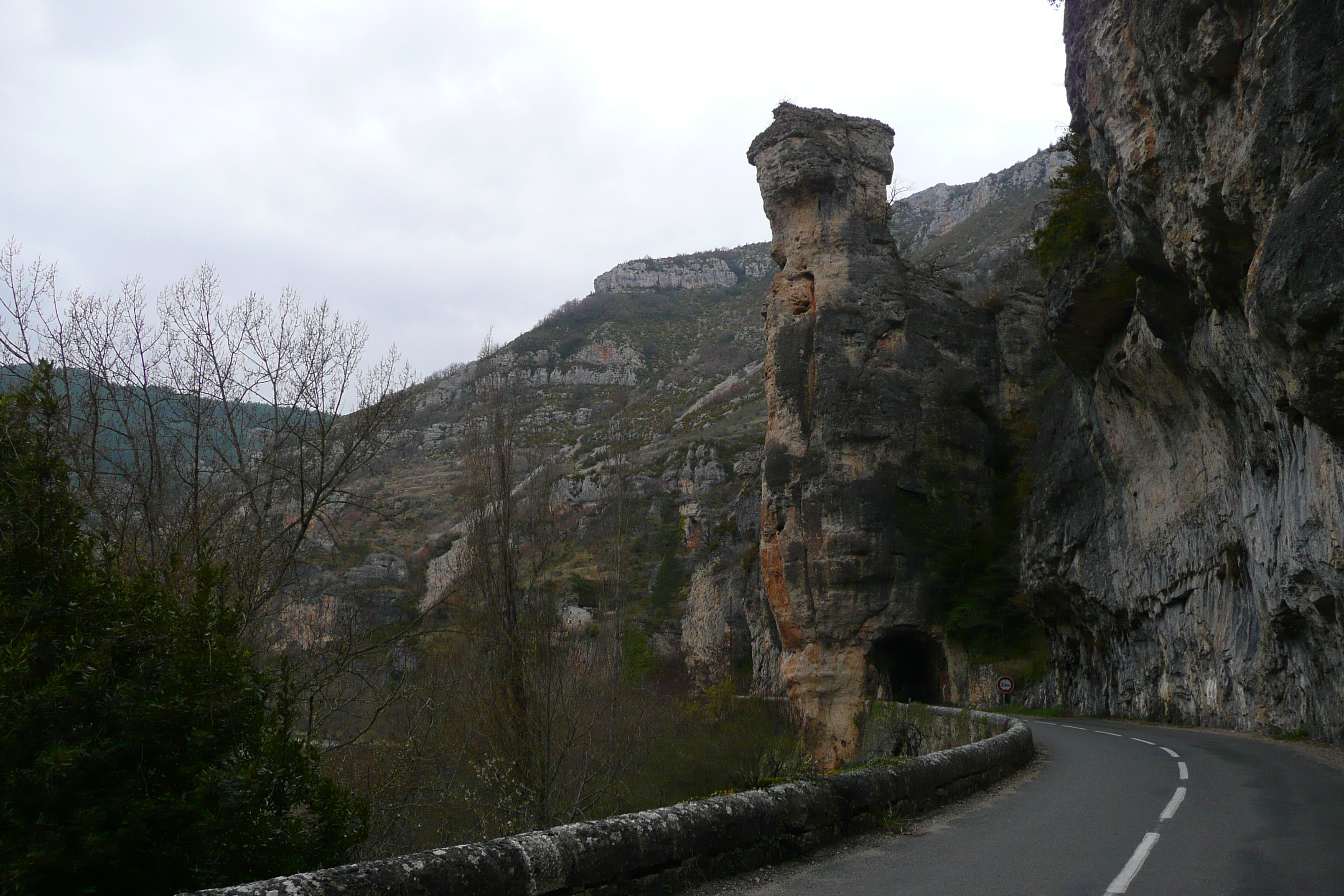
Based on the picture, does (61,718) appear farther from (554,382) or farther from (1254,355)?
(554,382)

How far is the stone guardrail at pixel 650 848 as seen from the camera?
391 cm

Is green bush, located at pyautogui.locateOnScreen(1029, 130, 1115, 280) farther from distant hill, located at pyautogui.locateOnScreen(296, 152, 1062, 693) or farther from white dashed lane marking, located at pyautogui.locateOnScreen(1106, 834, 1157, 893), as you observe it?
white dashed lane marking, located at pyautogui.locateOnScreen(1106, 834, 1157, 893)

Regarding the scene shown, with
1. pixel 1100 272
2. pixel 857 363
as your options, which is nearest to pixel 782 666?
pixel 857 363

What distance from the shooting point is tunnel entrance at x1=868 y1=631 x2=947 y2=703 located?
31.7 meters

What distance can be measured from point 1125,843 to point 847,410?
84.6ft

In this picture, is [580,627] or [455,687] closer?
[455,687]

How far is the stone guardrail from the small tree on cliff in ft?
2.60

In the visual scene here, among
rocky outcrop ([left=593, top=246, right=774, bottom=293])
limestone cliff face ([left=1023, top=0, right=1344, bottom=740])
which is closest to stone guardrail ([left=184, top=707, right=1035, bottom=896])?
limestone cliff face ([left=1023, top=0, right=1344, bottom=740])

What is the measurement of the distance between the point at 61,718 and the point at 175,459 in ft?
30.3

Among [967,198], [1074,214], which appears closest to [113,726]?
[1074,214]

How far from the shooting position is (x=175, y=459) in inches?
477

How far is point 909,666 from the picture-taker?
35.4 meters

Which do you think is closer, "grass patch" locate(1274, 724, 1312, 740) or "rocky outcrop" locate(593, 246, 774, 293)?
"grass patch" locate(1274, 724, 1312, 740)

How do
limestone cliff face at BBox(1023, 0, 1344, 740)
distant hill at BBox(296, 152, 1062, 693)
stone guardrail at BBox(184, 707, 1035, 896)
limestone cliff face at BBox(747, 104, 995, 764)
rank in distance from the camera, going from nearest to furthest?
stone guardrail at BBox(184, 707, 1035, 896) < limestone cliff face at BBox(1023, 0, 1344, 740) < limestone cliff face at BBox(747, 104, 995, 764) < distant hill at BBox(296, 152, 1062, 693)
